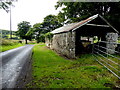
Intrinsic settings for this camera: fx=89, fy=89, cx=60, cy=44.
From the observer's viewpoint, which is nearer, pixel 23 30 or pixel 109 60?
pixel 109 60

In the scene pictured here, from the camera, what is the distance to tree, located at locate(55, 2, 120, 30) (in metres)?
13.9

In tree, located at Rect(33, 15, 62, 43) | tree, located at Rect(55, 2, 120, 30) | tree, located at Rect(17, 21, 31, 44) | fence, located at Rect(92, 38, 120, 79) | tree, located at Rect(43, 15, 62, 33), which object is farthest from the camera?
tree, located at Rect(17, 21, 31, 44)

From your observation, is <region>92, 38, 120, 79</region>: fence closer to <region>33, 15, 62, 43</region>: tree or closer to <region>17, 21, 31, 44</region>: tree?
<region>33, 15, 62, 43</region>: tree

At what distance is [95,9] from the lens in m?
16.0

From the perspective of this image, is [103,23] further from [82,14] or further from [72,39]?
[82,14]

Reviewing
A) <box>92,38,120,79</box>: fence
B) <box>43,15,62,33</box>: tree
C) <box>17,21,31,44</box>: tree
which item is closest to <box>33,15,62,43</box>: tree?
<box>43,15,62,33</box>: tree

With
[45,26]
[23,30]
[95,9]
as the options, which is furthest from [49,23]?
[95,9]

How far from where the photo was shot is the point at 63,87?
4.47 m

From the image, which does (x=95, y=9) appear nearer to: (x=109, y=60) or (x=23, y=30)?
(x=109, y=60)

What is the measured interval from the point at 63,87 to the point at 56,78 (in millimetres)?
1077

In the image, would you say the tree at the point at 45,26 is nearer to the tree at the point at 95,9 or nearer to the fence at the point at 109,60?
the tree at the point at 95,9

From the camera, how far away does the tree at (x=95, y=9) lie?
1394cm

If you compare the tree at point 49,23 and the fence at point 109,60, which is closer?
the fence at point 109,60

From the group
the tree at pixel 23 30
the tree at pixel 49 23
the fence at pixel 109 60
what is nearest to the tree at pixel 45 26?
the tree at pixel 49 23
